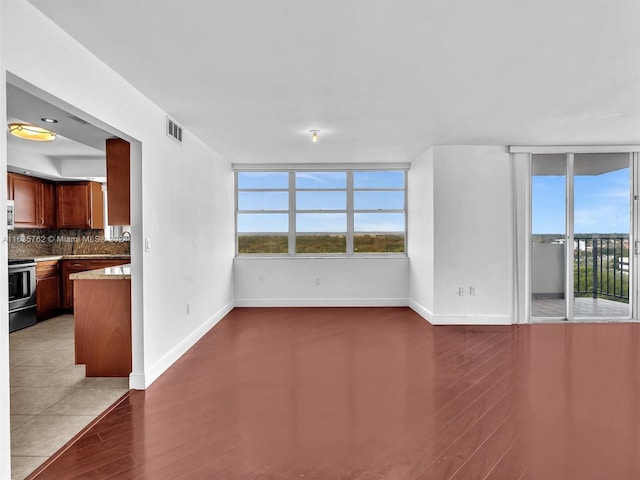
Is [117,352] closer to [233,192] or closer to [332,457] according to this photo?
[332,457]

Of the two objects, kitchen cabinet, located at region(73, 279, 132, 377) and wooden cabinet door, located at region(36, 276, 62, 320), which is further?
wooden cabinet door, located at region(36, 276, 62, 320)

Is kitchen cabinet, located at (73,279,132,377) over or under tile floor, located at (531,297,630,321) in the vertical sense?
over

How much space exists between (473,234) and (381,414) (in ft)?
11.0

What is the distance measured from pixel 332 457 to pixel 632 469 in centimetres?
166

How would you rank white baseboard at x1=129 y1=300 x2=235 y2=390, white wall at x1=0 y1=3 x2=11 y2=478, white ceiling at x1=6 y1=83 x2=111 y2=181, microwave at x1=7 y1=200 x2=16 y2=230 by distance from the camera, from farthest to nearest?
microwave at x1=7 y1=200 x2=16 y2=230 < white ceiling at x1=6 y1=83 x2=111 y2=181 < white baseboard at x1=129 y1=300 x2=235 y2=390 < white wall at x1=0 y1=3 x2=11 y2=478

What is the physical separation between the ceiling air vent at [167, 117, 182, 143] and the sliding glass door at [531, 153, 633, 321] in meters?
4.71

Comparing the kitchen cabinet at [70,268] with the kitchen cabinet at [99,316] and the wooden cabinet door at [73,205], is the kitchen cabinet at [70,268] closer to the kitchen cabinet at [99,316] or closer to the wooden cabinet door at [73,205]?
the wooden cabinet door at [73,205]

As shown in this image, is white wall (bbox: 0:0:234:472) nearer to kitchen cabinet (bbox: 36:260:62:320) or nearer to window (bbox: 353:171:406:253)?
window (bbox: 353:171:406:253)

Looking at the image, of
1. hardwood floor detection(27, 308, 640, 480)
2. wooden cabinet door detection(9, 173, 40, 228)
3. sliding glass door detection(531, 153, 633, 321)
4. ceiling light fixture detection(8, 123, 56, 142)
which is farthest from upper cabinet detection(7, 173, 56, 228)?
sliding glass door detection(531, 153, 633, 321)

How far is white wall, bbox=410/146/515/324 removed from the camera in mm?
5254

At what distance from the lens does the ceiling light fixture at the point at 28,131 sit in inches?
157

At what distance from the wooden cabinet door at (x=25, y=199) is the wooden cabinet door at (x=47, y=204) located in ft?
0.25

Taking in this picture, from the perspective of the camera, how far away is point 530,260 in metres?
5.25

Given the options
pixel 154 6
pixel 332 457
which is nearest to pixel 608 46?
pixel 154 6
